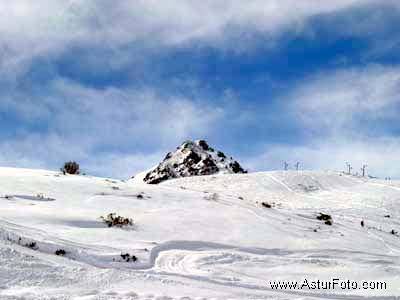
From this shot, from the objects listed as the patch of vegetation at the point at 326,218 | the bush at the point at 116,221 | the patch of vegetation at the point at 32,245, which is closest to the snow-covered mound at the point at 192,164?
the patch of vegetation at the point at 326,218

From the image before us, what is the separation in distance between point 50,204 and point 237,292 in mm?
5832

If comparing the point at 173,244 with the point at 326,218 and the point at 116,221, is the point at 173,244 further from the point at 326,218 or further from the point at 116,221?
the point at 326,218

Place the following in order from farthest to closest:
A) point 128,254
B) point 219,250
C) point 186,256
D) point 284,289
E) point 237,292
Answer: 1. point 219,250
2. point 186,256
3. point 128,254
4. point 284,289
5. point 237,292

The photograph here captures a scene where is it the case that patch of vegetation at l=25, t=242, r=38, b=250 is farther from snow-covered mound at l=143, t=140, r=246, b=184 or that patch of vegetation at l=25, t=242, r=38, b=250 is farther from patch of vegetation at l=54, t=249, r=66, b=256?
snow-covered mound at l=143, t=140, r=246, b=184

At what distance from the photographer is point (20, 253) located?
679 centimetres

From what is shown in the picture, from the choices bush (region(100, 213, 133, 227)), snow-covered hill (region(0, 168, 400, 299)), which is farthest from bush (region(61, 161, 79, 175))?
bush (region(100, 213, 133, 227))

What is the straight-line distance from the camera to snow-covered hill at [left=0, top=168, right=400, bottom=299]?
20.7ft

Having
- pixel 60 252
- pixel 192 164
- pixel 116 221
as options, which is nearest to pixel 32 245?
pixel 60 252

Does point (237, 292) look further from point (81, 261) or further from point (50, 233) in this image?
point (50, 233)

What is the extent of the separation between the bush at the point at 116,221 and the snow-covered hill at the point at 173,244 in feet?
0.56

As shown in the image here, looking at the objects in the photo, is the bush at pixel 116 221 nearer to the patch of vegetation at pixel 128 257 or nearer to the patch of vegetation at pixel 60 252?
the patch of vegetation at pixel 128 257

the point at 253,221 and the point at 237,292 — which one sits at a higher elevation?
the point at 253,221

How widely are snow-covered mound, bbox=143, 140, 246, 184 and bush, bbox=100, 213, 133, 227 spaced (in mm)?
19354

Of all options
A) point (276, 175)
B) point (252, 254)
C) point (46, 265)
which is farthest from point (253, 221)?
point (276, 175)
